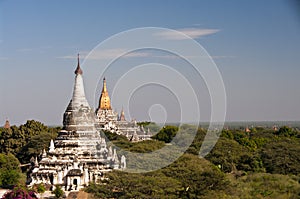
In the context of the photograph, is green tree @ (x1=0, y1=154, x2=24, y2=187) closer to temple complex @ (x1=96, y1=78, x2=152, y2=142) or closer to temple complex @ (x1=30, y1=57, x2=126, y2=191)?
temple complex @ (x1=30, y1=57, x2=126, y2=191)

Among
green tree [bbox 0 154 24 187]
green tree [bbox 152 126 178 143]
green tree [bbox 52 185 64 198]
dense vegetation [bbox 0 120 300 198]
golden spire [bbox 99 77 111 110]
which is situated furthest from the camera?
golden spire [bbox 99 77 111 110]

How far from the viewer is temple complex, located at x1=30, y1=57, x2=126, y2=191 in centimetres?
3175

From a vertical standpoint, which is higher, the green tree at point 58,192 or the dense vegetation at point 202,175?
the dense vegetation at point 202,175

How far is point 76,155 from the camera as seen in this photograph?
109 ft

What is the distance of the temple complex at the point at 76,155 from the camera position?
104ft

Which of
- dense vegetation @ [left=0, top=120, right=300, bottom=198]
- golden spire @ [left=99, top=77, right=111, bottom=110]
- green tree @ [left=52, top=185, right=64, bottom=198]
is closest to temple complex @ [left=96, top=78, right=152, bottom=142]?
golden spire @ [left=99, top=77, right=111, bottom=110]

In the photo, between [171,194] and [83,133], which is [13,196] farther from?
[83,133]

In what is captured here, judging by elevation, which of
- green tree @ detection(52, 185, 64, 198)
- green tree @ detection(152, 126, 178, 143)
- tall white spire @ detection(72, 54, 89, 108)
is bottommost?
green tree @ detection(52, 185, 64, 198)

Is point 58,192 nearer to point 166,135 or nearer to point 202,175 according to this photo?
point 202,175

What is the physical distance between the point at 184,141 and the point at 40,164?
67.2 ft

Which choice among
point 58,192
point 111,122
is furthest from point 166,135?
point 58,192

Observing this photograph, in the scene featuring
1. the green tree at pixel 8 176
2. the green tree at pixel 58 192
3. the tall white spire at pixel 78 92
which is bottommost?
the green tree at pixel 58 192

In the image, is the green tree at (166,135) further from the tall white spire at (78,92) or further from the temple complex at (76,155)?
the temple complex at (76,155)

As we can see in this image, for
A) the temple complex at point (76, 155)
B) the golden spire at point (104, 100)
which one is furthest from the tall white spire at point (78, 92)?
the golden spire at point (104, 100)
